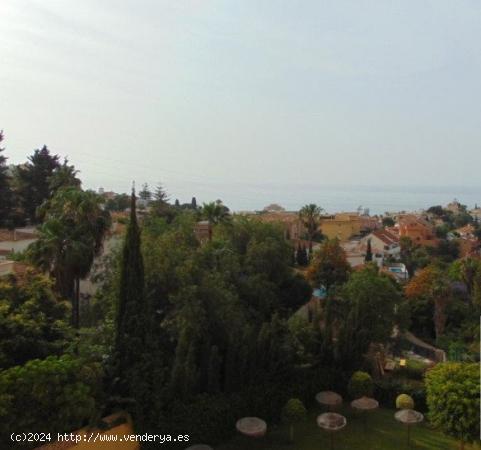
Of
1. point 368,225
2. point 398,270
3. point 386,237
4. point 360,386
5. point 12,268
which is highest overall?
point 12,268

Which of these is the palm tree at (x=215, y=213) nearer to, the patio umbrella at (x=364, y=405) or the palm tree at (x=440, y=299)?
the palm tree at (x=440, y=299)

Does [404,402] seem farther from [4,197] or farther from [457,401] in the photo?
[4,197]

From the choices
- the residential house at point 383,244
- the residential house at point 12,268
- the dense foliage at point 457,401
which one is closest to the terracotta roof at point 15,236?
the residential house at point 12,268

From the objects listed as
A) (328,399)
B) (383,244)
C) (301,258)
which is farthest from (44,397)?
(383,244)

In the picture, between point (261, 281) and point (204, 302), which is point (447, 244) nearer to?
point (261, 281)

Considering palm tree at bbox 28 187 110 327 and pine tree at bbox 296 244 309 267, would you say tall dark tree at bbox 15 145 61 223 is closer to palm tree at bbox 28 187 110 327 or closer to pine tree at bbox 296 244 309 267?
palm tree at bbox 28 187 110 327

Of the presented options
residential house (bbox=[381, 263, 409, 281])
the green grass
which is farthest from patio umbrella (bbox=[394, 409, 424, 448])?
residential house (bbox=[381, 263, 409, 281])

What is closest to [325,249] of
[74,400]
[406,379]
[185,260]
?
[406,379]

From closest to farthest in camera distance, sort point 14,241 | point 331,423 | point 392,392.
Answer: point 331,423 → point 392,392 → point 14,241
